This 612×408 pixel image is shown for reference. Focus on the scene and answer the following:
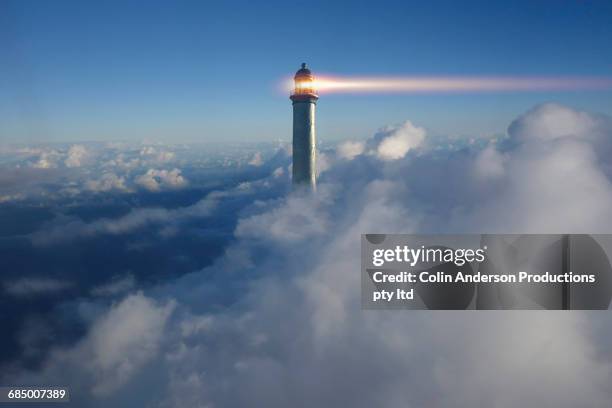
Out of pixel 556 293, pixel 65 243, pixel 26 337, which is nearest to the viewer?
pixel 556 293

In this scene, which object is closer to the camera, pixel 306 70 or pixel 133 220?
pixel 306 70

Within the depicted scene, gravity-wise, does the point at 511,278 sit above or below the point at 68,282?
above

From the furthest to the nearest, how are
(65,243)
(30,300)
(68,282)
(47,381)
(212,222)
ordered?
(212,222)
(65,243)
(68,282)
(30,300)
(47,381)

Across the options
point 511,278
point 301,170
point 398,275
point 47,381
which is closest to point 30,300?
point 47,381

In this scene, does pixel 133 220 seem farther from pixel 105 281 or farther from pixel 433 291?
pixel 433 291

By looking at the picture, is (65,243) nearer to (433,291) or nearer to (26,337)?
(26,337)

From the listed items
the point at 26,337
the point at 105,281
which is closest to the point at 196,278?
the point at 105,281

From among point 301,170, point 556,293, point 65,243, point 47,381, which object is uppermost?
point 301,170
